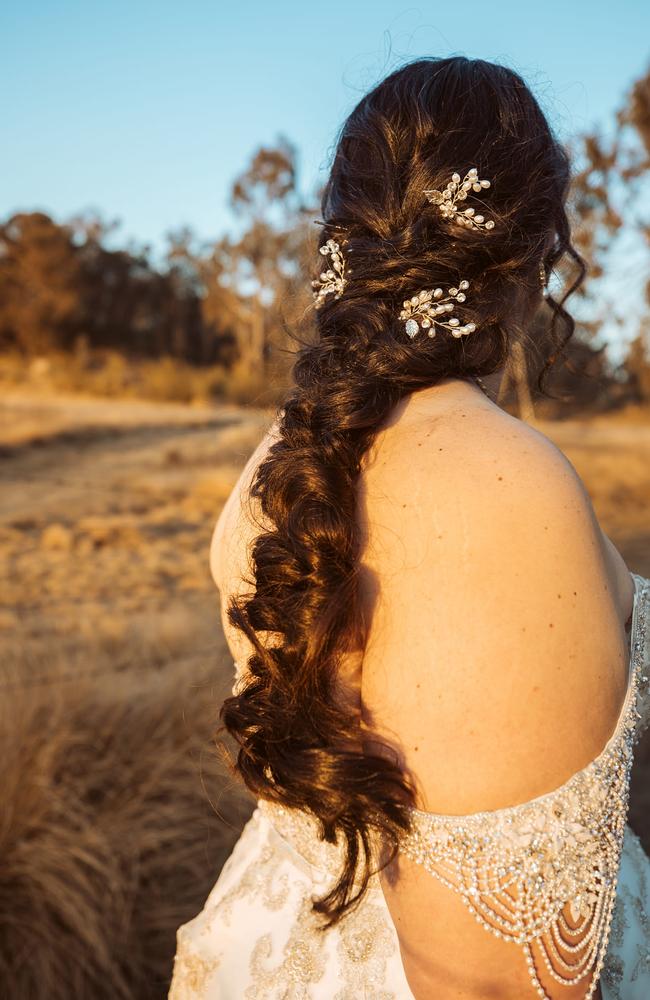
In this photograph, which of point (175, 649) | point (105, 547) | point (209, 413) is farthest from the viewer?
point (209, 413)

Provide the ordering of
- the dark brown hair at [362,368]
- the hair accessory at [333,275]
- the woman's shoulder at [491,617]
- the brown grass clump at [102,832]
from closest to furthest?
1. the woman's shoulder at [491,617]
2. the dark brown hair at [362,368]
3. the hair accessory at [333,275]
4. the brown grass clump at [102,832]

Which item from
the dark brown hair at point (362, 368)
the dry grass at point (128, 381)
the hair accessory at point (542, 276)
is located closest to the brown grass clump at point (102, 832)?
the dark brown hair at point (362, 368)

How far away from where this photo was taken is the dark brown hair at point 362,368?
1092mm

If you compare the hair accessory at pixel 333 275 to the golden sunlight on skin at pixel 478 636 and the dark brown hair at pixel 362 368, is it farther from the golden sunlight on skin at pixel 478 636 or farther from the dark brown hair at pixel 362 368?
the golden sunlight on skin at pixel 478 636

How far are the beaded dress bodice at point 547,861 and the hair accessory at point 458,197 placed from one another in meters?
0.83

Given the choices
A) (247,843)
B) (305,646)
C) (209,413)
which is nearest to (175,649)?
(247,843)

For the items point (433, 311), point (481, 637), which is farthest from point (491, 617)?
point (433, 311)

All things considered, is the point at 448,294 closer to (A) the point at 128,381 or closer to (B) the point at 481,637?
(B) the point at 481,637

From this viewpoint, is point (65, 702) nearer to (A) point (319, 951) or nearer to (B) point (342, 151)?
(A) point (319, 951)

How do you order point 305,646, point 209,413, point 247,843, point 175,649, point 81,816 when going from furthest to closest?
point 209,413 → point 175,649 → point 81,816 → point 247,843 → point 305,646

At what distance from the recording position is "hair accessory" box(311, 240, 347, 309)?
1.30 metres

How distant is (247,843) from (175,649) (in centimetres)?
254

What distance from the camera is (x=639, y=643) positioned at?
1283 mm

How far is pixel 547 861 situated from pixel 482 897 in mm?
111
